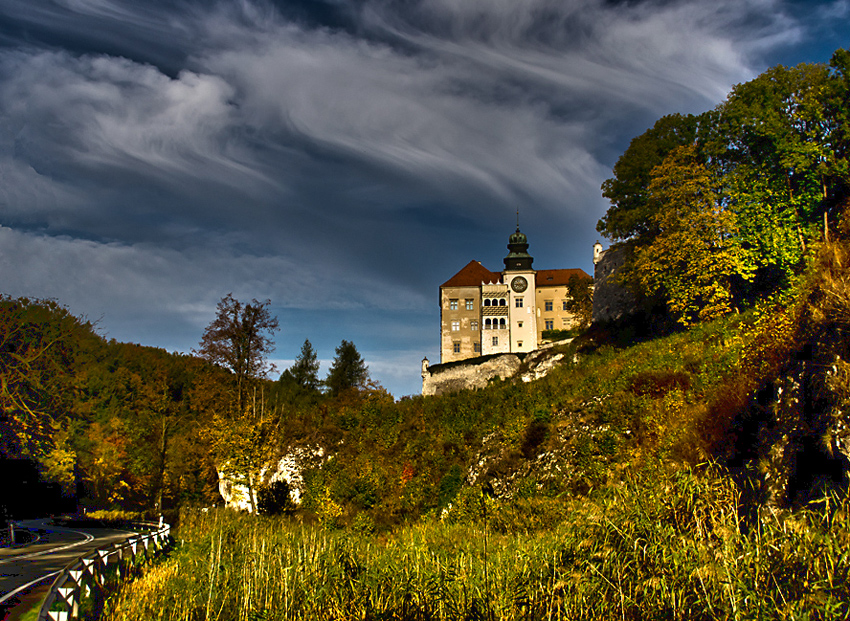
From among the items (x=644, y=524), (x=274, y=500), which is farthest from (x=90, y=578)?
(x=274, y=500)

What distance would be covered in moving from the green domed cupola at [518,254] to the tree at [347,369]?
77.7 feet

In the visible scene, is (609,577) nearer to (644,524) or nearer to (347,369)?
(644,524)

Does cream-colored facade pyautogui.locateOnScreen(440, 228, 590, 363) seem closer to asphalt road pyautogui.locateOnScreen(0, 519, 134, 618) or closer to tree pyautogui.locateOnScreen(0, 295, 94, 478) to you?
tree pyautogui.locateOnScreen(0, 295, 94, 478)

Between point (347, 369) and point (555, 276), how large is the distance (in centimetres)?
3258

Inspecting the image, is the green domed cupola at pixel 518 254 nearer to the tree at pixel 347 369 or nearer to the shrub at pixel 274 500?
the tree at pixel 347 369

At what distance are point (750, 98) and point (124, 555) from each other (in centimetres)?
3144

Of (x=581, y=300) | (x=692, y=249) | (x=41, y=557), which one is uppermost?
(x=581, y=300)

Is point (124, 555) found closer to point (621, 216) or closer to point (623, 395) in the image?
point (623, 395)

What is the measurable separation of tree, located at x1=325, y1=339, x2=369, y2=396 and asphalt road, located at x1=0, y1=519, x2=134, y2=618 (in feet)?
147

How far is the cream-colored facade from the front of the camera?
66.4 metres

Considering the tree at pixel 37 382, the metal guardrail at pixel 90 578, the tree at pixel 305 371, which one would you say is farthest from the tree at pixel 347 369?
the metal guardrail at pixel 90 578

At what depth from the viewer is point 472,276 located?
230ft

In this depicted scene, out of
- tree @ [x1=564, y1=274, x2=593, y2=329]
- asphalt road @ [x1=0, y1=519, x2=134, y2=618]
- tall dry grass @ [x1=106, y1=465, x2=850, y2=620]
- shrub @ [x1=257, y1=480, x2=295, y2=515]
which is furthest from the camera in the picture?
tree @ [x1=564, y1=274, x2=593, y2=329]

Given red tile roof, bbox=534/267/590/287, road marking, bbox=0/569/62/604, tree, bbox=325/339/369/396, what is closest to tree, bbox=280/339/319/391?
tree, bbox=325/339/369/396
